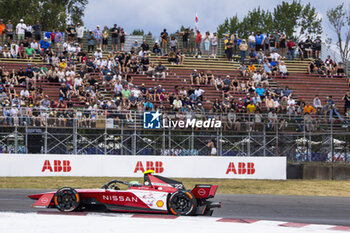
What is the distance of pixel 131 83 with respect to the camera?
2891 centimetres

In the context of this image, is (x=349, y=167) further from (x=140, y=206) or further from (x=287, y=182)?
(x=140, y=206)

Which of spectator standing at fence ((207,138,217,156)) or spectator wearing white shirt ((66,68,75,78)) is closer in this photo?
spectator standing at fence ((207,138,217,156))

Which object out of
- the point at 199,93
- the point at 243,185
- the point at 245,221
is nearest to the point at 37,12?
the point at 199,93

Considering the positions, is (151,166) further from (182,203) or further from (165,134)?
(182,203)

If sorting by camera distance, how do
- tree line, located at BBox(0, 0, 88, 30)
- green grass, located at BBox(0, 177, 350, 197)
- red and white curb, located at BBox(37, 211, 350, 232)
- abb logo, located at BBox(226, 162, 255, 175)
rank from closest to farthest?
red and white curb, located at BBox(37, 211, 350, 232) < green grass, located at BBox(0, 177, 350, 197) < abb logo, located at BBox(226, 162, 255, 175) < tree line, located at BBox(0, 0, 88, 30)

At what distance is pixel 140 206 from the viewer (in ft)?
41.7

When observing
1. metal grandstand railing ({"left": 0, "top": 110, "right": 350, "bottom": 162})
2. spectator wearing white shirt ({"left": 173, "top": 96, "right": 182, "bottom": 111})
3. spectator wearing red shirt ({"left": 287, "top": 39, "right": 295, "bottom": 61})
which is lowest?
metal grandstand railing ({"left": 0, "top": 110, "right": 350, "bottom": 162})

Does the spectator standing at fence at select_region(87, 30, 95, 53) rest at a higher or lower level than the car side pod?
higher

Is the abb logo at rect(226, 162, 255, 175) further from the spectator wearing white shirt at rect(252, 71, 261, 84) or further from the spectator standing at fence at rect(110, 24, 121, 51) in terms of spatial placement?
the spectator standing at fence at rect(110, 24, 121, 51)

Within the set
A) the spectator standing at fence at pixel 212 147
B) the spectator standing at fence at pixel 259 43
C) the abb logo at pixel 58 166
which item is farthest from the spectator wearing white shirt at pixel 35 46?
the spectator standing at fence at pixel 259 43

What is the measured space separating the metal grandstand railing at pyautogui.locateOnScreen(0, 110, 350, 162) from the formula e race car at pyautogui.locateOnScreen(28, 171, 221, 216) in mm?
11170

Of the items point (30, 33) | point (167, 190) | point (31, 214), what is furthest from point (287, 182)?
point (30, 33)

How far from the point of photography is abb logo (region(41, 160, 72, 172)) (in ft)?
75.8

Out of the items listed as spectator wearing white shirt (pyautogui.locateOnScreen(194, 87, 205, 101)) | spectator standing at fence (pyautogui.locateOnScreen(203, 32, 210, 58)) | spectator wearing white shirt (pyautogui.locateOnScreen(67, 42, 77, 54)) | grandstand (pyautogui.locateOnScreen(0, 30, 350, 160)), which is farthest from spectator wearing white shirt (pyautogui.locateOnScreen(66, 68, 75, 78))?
spectator standing at fence (pyautogui.locateOnScreen(203, 32, 210, 58))
